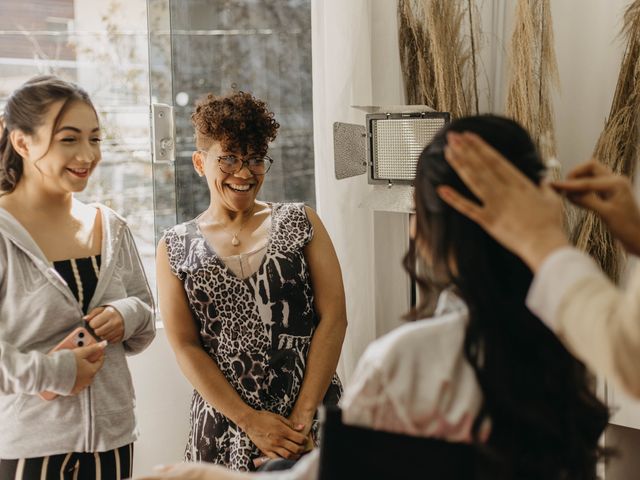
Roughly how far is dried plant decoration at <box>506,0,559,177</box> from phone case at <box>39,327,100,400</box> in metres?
1.50

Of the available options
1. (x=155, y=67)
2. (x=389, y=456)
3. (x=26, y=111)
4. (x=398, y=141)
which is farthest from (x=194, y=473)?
(x=155, y=67)

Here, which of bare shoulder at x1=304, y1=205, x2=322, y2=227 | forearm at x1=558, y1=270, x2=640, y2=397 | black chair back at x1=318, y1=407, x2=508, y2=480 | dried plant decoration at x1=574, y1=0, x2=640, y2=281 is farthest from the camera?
dried plant decoration at x1=574, y1=0, x2=640, y2=281

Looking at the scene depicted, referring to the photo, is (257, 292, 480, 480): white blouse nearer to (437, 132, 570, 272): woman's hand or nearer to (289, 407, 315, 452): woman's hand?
(437, 132, 570, 272): woman's hand

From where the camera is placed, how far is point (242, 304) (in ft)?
6.84

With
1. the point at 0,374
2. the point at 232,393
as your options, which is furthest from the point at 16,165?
the point at 232,393

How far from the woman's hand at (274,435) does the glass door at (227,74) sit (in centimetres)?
98

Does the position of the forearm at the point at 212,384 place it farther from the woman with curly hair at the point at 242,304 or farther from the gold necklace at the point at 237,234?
the gold necklace at the point at 237,234

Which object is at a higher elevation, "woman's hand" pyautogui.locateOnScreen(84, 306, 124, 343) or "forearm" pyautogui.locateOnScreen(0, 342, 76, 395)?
"woman's hand" pyautogui.locateOnScreen(84, 306, 124, 343)

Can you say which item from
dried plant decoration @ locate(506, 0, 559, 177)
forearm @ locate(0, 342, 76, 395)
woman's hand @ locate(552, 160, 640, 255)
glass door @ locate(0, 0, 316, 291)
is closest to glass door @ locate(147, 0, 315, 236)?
glass door @ locate(0, 0, 316, 291)

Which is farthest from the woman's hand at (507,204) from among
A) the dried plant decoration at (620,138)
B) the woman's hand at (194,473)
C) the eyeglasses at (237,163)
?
the dried plant decoration at (620,138)

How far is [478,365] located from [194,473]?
0.44 metres

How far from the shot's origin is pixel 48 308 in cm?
171

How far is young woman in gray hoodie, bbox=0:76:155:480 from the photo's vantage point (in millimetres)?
1683

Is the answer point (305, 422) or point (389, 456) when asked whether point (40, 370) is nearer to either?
point (305, 422)
